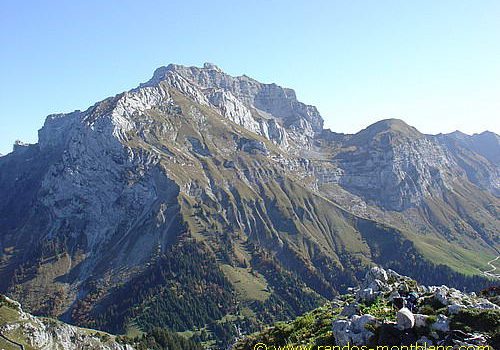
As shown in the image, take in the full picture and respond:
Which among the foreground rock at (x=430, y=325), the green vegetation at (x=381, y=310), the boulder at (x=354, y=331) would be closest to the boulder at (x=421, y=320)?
the foreground rock at (x=430, y=325)

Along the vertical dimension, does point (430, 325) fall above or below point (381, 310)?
above

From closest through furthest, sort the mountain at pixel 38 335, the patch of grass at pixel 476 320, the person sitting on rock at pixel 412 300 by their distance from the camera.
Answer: the patch of grass at pixel 476 320
the person sitting on rock at pixel 412 300
the mountain at pixel 38 335

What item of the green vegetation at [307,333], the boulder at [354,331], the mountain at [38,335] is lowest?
the mountain at [38,335]

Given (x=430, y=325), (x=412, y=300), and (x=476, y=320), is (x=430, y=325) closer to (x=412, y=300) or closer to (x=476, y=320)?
(x=476, y=320)

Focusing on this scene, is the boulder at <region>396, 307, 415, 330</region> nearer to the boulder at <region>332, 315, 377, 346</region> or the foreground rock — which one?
the foreground rock

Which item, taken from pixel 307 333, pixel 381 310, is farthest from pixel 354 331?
pixel 307 333

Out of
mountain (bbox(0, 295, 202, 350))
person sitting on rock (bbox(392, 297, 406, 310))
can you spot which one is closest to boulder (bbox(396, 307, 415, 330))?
person sitting on rock (bbox(392, 297, 406, 310))

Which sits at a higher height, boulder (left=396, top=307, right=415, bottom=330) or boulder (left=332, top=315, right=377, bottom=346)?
boulder (left=396, top=307, right=415, bottom=330)

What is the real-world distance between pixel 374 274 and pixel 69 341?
129 metres

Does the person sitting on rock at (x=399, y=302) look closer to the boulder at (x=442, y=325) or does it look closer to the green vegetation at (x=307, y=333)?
the green vegetation at (x=307, y=333)

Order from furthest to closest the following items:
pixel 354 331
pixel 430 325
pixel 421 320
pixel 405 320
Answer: pixel 354 331 → pixel 421 320 → pixel 405 320 → pixel 430 325

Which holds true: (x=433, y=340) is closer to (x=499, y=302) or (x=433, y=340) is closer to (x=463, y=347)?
(x=463, y=347)

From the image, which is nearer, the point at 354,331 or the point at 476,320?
the point at 476,320

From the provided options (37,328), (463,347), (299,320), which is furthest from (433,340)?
(37,328)
